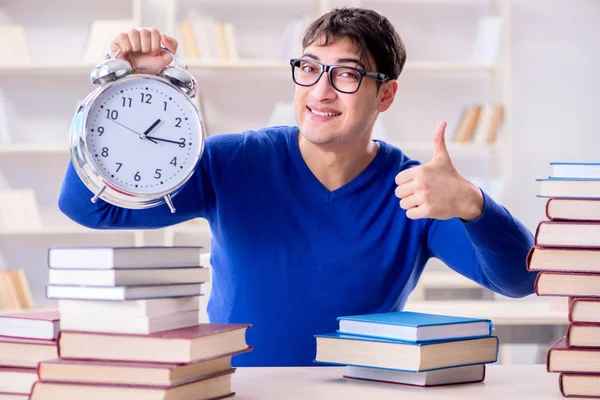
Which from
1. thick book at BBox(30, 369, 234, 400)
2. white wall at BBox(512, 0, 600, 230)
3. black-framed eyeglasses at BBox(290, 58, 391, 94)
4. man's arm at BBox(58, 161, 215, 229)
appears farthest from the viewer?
white wall at BBox(512, 0, 600, 230)

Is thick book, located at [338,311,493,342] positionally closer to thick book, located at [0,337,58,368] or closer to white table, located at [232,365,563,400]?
white table, located at [232,365,563,400]

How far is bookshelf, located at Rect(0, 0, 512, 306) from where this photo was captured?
475cm

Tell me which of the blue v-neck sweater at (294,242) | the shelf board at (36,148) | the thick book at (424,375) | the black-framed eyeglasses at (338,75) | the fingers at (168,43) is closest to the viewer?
the thick book at (424,375)

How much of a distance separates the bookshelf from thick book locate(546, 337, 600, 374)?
3345mm

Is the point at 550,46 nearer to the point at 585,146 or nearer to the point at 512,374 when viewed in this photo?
the point at 585,146

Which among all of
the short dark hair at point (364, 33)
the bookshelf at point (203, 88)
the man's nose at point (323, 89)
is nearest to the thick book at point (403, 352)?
the man's nose at point (323, 89)

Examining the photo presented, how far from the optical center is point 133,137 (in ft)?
4.85

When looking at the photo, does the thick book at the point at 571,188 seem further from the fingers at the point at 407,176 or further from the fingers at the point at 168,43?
the fingers at the point at 168,43

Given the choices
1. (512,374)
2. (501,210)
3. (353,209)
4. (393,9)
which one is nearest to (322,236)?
(353,209)

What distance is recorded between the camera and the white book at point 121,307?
1235 mm

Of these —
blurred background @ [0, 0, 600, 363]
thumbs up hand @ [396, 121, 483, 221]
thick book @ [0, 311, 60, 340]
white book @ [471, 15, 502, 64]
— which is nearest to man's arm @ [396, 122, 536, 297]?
thumbs up hand @ [396, 121, 483, 221]

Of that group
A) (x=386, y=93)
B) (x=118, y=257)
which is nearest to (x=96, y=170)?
(x=118, y=257)

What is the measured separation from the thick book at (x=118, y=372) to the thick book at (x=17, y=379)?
0.07 meters

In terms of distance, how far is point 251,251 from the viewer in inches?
76.9
